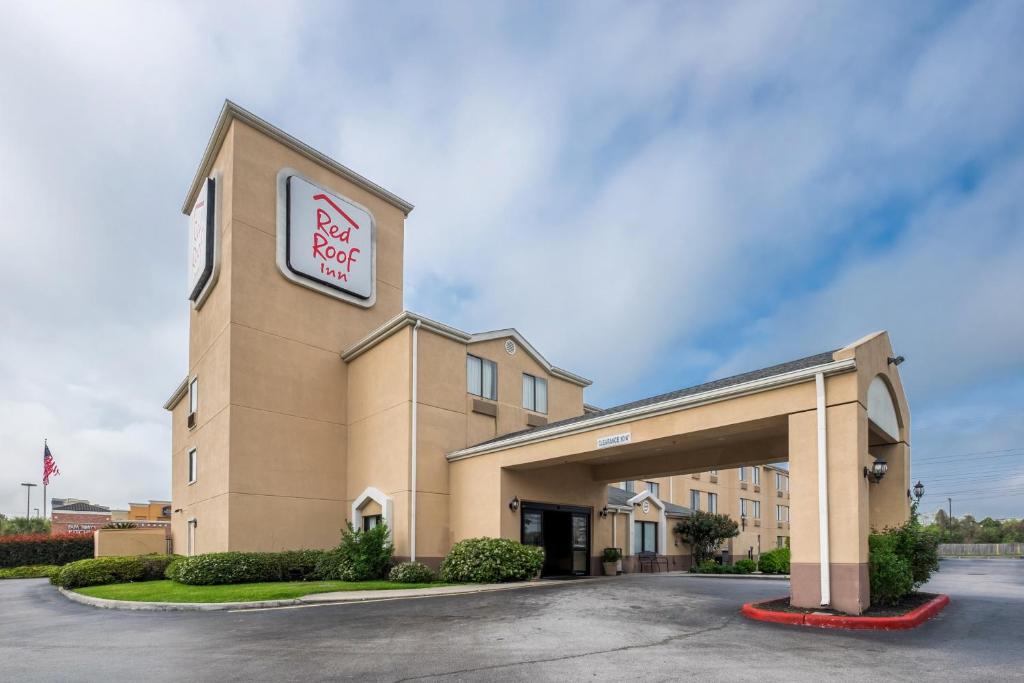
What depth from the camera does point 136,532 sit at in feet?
100

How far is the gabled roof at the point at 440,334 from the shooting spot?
21016 mm

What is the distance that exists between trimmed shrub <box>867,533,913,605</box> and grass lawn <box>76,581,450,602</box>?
34.7 ft

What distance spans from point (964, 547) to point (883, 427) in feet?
221

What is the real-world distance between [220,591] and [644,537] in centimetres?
2208

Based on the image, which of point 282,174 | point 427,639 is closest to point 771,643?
point 427,639

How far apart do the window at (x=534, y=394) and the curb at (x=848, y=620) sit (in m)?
13.6

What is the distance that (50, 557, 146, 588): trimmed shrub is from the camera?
2005 cm

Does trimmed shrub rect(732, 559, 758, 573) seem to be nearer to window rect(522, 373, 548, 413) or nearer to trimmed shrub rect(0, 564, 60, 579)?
window rect(522, 373, 548, 413)

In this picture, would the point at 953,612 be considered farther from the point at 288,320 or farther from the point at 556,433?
the point at 288,320

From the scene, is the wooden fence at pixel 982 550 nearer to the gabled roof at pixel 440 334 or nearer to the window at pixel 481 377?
the gabled roof at pixel 440 334

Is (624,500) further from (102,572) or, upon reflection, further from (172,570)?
(102,572)

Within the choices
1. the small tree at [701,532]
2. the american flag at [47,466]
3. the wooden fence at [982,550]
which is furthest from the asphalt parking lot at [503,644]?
the wooden fence at [982,550]

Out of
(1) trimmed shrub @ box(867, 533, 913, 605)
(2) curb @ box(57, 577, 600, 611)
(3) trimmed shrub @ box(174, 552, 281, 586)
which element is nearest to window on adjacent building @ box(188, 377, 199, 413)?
(3) trimmed shrub @ box(174, 552, 281, 586)

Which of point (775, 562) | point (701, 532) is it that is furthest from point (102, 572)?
point (701, 532)
